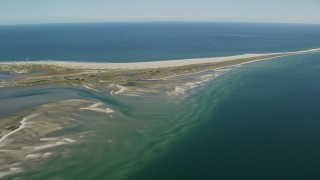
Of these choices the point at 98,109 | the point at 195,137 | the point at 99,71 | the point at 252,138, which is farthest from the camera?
the point at 99,71

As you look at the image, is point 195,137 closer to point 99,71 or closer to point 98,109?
point 98,109

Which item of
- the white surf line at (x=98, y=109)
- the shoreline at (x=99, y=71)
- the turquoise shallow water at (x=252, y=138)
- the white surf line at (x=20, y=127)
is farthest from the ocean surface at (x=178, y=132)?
the shoreline at (x=99, y=71)

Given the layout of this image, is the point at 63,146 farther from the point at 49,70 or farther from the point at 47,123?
the point at 49,70

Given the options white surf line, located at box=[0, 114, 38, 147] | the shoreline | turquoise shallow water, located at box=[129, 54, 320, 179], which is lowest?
turquoise shallow water, located at box=[129, 54, 320, 179]

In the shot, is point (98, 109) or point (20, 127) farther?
point (98, 109)

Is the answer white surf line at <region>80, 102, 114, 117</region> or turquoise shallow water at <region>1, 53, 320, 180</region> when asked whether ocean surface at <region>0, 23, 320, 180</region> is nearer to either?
turquoise shallow water at <region>1, 53, 320, 180</region>

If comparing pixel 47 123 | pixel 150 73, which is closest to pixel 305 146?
pixel 47 123

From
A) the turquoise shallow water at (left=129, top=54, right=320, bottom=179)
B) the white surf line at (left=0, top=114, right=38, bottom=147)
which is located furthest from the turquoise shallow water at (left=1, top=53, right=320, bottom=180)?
the white surf line at (left=0, top=114, right=38, bottom=147)

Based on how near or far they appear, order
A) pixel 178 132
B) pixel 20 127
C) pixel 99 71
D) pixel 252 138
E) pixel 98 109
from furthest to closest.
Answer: pixel 99 71
pixel 98 109
pixel 20 127
pixel 178 132
pixel 252 138

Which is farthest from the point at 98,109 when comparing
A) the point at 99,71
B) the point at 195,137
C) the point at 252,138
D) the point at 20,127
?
the point at 99,71

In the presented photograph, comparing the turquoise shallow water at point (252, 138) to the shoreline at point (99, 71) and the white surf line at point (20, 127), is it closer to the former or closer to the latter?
the white surf line at point (20, 127)

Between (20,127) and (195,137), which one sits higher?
(20,127)

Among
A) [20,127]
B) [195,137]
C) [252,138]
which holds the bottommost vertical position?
[252,138]
